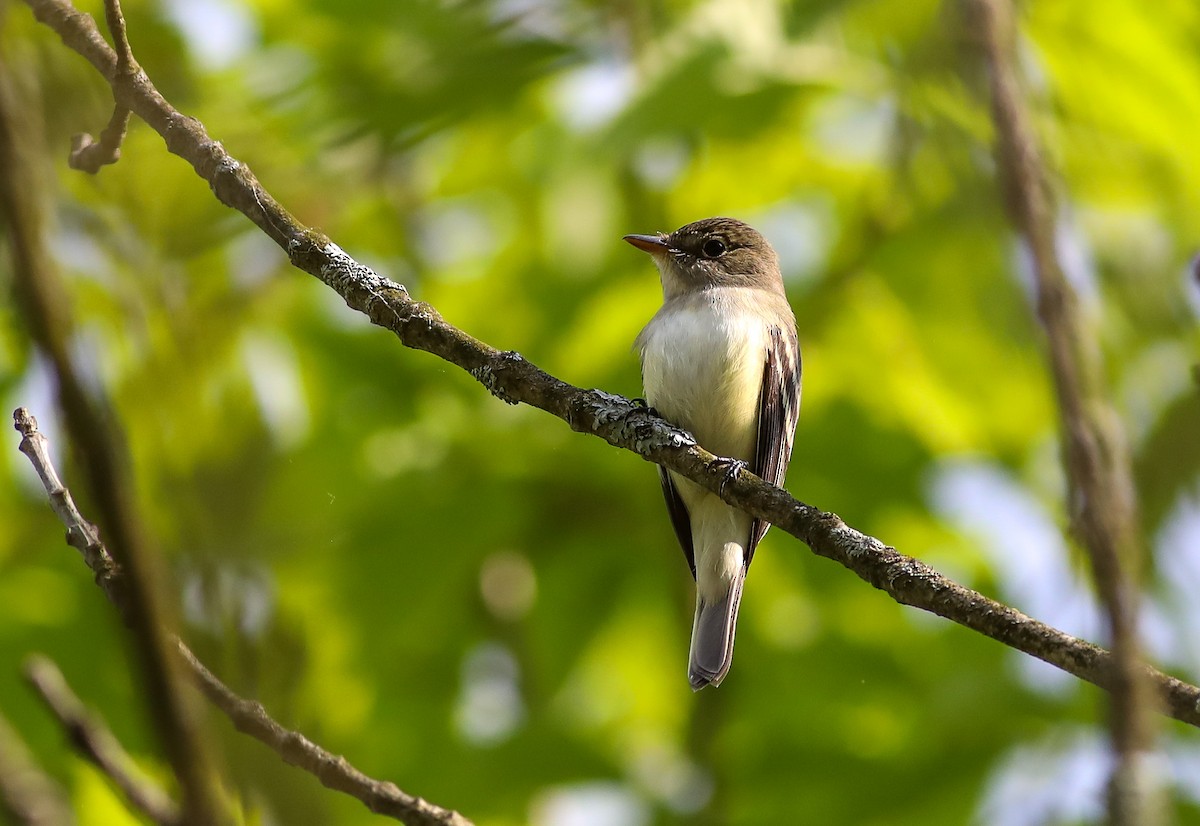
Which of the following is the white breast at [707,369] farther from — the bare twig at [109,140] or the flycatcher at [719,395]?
the bare twig at [109,140]

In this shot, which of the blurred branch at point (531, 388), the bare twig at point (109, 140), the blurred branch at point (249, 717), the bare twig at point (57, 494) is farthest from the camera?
the bare twig at point (109, 140)

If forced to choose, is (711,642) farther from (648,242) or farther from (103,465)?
(103,465)

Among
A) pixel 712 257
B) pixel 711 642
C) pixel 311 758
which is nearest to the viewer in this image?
pixel 311 758

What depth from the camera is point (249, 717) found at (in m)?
2.05

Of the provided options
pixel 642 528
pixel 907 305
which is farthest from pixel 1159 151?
pixel 642 528

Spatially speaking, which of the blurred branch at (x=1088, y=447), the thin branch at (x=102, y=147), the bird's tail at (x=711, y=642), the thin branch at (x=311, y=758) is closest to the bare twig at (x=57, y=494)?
the thin branch at (x=311, y=758)

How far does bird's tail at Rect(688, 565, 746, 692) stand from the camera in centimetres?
464

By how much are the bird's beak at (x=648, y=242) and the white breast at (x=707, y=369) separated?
0.23 meters

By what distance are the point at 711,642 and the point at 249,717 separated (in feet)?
9.57

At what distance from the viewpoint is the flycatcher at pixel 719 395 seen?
508cm

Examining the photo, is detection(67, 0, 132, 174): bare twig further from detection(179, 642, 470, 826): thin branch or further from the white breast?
the white breast

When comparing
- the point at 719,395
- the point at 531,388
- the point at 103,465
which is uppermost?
the point at 719,395

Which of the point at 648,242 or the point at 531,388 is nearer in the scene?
the point at 531,388

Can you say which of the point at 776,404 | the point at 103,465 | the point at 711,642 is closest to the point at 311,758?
the point at 103,465
